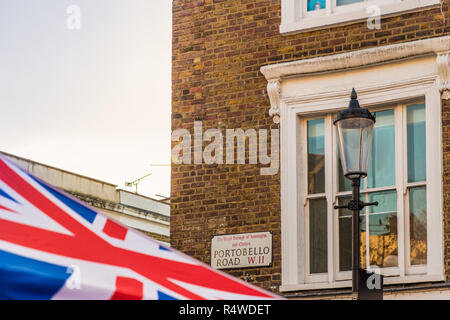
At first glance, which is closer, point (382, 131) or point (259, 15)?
point (382, 131)

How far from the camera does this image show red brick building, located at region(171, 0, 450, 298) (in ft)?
34.2

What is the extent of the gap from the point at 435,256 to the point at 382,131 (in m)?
1.62

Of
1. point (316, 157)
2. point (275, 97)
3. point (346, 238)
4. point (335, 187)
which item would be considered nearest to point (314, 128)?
point (316, 157)

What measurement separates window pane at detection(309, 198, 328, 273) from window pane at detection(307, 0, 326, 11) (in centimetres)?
236

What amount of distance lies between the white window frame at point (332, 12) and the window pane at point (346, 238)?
210 cm

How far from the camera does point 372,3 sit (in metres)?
11.1

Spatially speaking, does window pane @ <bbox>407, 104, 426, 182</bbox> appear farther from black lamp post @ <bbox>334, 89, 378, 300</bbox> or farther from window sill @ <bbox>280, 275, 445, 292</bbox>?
black lamp post @ <bbox>334, 89, 378, 300</bbox>

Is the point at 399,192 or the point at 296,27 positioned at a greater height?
the point at 296,27

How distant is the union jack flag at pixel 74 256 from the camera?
13.7 ft

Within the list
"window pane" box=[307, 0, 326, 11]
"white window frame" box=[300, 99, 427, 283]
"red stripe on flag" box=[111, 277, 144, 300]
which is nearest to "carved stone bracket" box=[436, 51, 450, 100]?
"white window frame" box=[300, 99, 427, 283]

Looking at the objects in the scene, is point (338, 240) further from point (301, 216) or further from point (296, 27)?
point (296, 27)

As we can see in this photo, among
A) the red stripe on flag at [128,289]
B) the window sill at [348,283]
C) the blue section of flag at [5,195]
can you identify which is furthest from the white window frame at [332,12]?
the blue section of flag at [5,195]

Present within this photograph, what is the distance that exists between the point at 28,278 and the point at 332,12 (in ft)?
25.9
